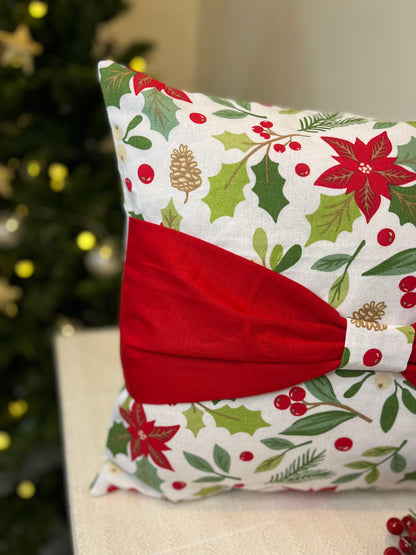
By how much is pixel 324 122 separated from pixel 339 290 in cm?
19

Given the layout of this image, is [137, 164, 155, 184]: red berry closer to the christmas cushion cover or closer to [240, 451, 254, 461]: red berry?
the christmas cushion cover

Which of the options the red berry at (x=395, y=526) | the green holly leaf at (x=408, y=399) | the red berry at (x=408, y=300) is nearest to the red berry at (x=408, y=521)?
the red berry at (x=395, y=526)

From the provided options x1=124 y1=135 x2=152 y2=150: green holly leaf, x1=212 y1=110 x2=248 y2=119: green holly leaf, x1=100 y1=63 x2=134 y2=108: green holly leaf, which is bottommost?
x1=124 y1=135 x2=152 y2=150: green holly leaf

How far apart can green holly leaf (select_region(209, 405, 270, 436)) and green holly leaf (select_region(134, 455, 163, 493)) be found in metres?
0.10

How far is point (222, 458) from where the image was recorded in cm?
59

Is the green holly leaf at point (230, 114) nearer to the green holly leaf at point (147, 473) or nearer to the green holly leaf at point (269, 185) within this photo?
the green holly leaf at point (269, 185)

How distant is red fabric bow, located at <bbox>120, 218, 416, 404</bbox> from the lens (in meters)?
0.55

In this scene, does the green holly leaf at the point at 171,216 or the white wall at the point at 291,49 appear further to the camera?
the white wall at the point at 291,49

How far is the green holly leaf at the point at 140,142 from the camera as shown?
55cm

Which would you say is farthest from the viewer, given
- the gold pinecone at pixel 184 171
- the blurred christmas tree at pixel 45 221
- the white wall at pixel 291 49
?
the blurred christmas tree at pixel 45 221

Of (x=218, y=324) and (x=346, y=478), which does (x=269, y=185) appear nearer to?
(x=218, y=324)

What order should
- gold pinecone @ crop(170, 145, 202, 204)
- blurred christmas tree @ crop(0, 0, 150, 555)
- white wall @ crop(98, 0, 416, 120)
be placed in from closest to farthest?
Answer: gold pinecone @ crop(170, 145, 202, 204) < white wall @ crop(98, 0, 416, 120) < blurred christmas tree @ crop(0, 0, 150, 555)

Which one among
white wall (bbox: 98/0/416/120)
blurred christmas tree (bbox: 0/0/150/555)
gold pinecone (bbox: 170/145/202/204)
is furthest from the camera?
blurred christmas tree (bbox: 0/0/150/555)

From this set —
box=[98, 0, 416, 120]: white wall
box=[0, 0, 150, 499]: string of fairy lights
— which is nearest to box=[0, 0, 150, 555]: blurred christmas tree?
box=[0, 0, 150, 499]: string of fairy lights
